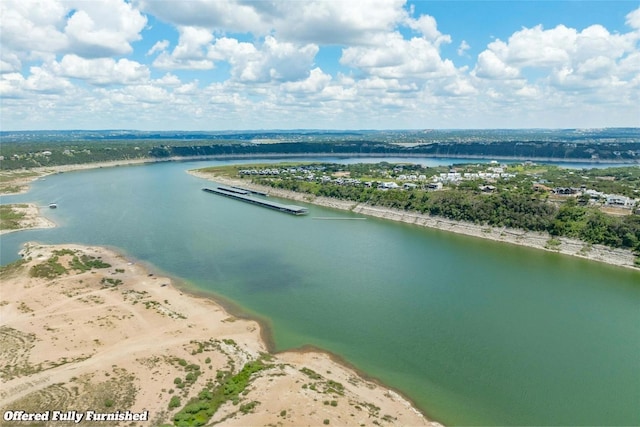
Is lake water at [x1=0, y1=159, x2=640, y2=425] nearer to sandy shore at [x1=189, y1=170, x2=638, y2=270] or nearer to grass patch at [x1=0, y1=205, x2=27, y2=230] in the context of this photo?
sandy shore at [x1=189, y1=170, x2=638, y2=270]

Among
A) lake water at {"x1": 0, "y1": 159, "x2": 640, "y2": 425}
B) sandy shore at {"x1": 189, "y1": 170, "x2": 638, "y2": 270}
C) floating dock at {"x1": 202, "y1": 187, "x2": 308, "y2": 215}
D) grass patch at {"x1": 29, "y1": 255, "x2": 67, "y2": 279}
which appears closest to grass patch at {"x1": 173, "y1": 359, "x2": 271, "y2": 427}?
lake water at {"x1": 0, "y1": 159, "x2": 640, "y2": 425}

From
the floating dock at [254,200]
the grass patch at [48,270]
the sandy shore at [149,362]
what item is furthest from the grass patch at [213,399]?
the floating dock at [254,200]

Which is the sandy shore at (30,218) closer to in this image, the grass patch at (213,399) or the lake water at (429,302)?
the lake water at (429,302)

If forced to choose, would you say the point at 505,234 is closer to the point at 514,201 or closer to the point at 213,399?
the point at 514,201

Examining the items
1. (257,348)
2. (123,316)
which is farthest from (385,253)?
(123,316)

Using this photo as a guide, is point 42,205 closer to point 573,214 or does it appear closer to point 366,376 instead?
point 366,376


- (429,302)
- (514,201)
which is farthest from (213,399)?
(514,201)

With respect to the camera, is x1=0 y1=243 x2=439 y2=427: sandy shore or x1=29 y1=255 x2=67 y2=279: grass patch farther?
x1=29 y1=255 x2=67 y2=279: grass patch
